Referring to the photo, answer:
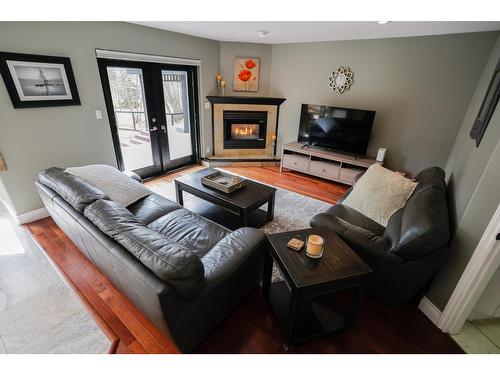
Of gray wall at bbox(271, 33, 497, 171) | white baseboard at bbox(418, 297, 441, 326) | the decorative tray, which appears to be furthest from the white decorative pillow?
gray wall at bbox(271, 33, 497, 171)

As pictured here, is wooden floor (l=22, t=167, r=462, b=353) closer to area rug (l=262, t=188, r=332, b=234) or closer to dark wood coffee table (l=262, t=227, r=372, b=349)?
dark wood coffee table (l=262, t=227, r=372, b=349)

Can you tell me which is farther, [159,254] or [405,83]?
[405,83]

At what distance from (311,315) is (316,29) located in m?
3.36

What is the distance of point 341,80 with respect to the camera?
3.93m

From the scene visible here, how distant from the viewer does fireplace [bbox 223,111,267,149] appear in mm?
4617

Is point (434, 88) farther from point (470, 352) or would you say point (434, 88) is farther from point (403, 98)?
point (470, 352)

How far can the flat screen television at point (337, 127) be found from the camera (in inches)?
143

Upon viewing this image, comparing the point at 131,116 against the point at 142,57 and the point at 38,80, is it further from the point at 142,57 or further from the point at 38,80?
the point at 38,80

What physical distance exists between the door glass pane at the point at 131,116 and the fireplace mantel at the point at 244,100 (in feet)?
4.20

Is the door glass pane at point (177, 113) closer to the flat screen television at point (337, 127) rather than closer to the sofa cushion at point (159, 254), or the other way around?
the flat screen television at point (337, 127)

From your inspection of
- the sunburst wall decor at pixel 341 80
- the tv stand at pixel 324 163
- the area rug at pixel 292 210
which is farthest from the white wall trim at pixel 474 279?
the sunburst wall decor at pixel 341 80

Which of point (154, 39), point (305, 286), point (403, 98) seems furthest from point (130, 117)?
point (403, 98)

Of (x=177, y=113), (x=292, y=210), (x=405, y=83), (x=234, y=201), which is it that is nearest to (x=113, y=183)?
(x=234, y=201)

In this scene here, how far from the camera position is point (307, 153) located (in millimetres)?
4102
